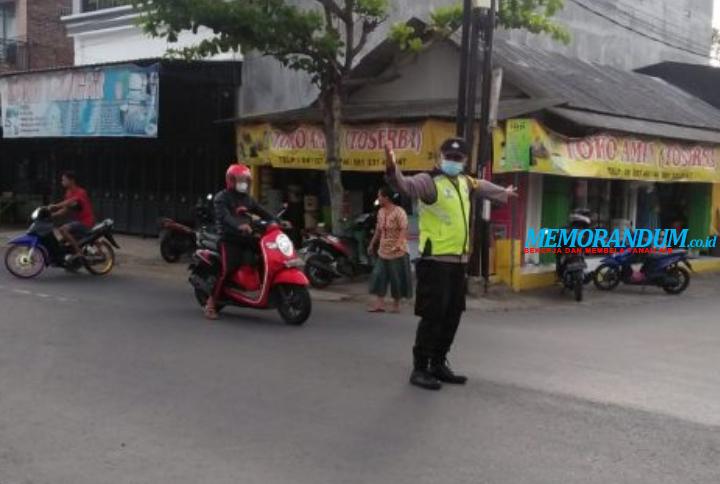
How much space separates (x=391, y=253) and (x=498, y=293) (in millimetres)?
2835

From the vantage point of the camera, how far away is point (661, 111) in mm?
16016

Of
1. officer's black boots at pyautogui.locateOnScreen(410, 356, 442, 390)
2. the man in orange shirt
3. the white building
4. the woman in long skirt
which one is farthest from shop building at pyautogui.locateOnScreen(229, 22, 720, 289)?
officer's black boots at pyautogui.locateOnScreen(410, 356, 442, 390)

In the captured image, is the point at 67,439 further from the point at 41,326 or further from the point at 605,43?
the point at 605,43

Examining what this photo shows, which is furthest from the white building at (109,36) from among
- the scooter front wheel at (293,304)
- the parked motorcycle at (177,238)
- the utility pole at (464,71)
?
the scooter front wheel at (293,304)

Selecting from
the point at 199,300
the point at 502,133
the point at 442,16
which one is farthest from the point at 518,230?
the point at 199,300

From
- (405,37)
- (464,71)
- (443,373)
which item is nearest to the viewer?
(443,373)

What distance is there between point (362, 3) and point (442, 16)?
1.37 metres

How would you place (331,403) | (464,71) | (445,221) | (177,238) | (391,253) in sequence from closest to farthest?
(331,403)
(445,221)
(391,253)
(464,71)
(177,238)

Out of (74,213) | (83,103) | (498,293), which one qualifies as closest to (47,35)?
(83,103)

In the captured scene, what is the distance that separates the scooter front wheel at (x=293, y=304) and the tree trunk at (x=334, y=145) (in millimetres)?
4133

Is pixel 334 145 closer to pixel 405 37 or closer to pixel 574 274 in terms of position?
pixel 405 37

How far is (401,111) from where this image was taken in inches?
533

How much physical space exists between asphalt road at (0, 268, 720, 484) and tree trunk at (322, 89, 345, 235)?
3.51 metres

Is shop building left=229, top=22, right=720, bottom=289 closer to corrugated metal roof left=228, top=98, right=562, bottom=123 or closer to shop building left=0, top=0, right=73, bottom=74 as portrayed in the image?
corrugated metal roof left=228, top=98, right=562, bottom=123
